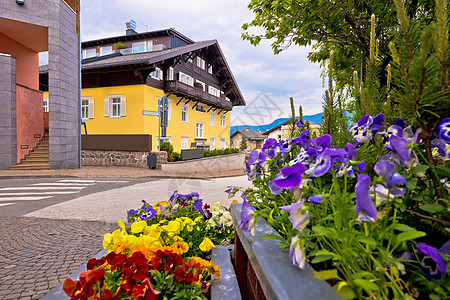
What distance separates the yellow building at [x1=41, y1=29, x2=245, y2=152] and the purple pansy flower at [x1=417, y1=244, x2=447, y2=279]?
11300 millimetres

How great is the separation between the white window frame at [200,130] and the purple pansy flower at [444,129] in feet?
68.1

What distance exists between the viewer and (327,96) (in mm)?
1237

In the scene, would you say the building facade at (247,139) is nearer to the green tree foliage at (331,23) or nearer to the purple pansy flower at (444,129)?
the green tree foliage at (331,23)

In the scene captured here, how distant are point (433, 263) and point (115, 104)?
58.5 feet

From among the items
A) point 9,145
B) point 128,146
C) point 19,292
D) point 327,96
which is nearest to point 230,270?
point 327,96

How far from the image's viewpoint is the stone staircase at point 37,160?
11.7 meters

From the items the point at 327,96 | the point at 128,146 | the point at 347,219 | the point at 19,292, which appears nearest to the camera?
the point at 347,219

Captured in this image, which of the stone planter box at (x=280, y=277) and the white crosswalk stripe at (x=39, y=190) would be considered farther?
the white crosswalk stripe at (x=39, y=190)

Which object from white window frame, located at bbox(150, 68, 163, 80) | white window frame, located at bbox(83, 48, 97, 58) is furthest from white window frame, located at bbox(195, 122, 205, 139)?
white window frame, located at bbox(83, 48, 97, 58)

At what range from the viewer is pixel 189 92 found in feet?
59.1

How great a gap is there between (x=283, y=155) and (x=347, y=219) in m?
0.63

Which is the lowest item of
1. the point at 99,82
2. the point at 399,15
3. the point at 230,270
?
the point at 230,270

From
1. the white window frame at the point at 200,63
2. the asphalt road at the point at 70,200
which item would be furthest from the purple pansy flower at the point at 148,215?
the white window frame at the point at 200,63

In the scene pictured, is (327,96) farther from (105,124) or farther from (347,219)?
(105,124)
